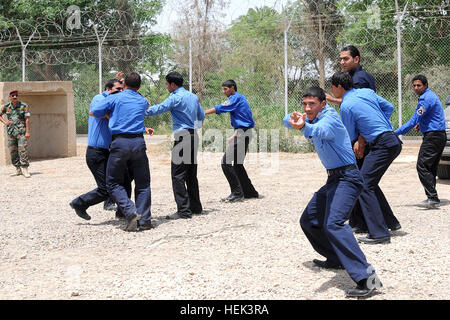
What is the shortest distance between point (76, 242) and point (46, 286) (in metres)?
1.50

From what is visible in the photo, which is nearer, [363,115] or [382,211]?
[363,115]

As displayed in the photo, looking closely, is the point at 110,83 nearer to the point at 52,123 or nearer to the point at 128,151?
the point at 128,151

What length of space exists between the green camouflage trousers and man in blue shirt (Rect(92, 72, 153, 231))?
17.2ft

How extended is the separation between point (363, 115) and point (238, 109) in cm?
293

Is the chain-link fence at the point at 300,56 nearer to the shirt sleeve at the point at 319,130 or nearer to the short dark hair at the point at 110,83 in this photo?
the short dark hair at the point at 110,83

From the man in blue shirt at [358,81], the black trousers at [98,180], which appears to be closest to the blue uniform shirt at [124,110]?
the black trousers at [98,180]

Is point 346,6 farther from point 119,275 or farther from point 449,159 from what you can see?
point 119,275

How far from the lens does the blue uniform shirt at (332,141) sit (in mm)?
4215

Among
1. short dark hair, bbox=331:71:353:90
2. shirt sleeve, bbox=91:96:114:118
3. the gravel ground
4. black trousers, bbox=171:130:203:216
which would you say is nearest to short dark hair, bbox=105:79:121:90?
shirt sleeve, bbox=91:96:114:118

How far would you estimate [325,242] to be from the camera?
4.68m

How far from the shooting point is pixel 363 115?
5.64 meters

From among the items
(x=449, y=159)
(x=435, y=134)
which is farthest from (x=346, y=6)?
(x=435, y=134)

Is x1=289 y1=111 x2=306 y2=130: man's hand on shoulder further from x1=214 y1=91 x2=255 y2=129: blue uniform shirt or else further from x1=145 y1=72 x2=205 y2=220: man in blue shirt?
x1=214 y1=91 x2=255 y2=129: blue uniform shirt

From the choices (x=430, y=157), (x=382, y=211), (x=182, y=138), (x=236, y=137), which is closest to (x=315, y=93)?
(x=382, y=211)
